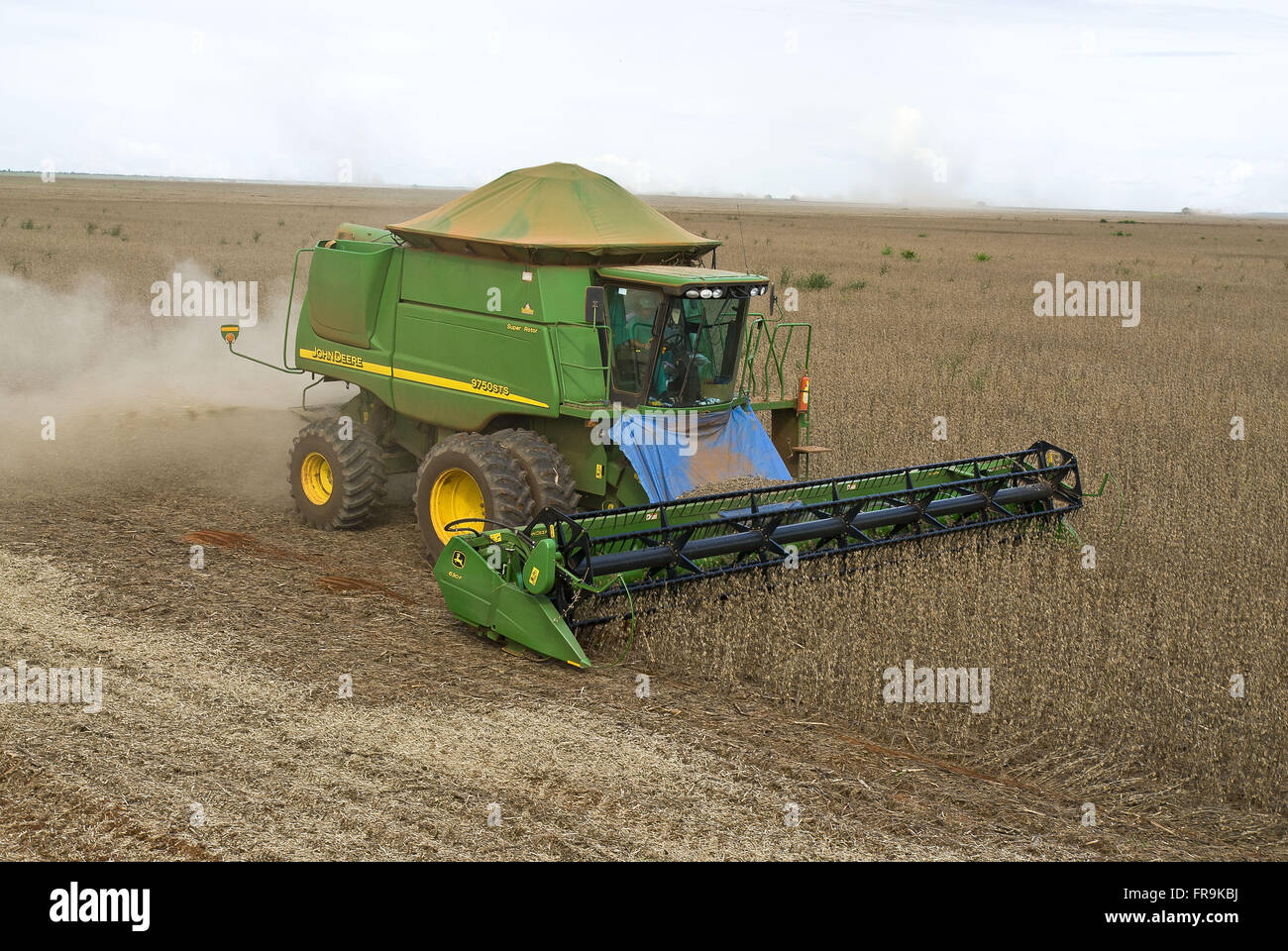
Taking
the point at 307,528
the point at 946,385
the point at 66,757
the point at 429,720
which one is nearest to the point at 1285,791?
the point at 429,720

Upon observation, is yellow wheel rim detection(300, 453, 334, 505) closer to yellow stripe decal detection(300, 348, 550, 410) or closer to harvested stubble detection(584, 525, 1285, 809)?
yellow stripe decal detection(300, 348, 550, 410)

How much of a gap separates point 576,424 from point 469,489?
0.91 meters

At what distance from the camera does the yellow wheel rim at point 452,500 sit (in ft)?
28.9

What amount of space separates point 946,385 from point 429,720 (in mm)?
11291

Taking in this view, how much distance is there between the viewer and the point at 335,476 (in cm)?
976

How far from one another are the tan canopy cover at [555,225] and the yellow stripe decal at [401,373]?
974 mm

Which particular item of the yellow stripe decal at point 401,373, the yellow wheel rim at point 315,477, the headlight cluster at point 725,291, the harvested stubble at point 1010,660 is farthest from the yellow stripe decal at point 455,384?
the harvested stubble at point 1010,660

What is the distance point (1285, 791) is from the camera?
5.76m

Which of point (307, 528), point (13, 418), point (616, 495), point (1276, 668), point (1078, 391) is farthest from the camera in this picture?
point (1078, 391)

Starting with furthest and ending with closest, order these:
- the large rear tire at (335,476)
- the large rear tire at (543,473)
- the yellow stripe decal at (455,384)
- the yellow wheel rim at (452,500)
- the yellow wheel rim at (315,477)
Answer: the yellow wheel rim at (315,477)
the large rear tire at (335,476)
the yellow wheel rim at (452,500)
the yellow stripe decal at (455,384)
the large rear tire at (543,473)

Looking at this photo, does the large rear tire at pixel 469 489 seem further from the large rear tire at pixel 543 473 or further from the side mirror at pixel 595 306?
the side mirror at pixel 595 306

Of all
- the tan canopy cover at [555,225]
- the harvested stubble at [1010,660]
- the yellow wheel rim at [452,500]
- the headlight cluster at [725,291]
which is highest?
the tan canopy cover at [555,225]

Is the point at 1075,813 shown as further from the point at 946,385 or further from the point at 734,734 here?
the point at 946,385

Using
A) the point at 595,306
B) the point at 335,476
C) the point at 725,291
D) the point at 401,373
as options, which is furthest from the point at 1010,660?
the point at 335,476
